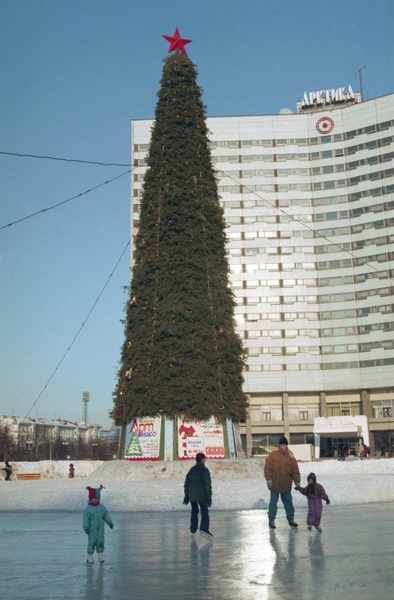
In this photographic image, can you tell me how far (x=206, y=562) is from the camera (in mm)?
8617

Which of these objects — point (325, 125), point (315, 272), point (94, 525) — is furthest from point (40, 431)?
point (94, 525)

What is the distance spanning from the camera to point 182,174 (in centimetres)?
2784

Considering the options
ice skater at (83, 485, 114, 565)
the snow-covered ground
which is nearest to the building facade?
the snow-covered ground

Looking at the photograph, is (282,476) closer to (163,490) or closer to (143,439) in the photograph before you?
(163,490)

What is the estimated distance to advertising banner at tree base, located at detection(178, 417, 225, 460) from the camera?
2486 centimetres

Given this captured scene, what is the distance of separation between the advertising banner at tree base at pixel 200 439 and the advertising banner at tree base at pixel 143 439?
946 millimetres

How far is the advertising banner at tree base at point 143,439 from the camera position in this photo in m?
25.1

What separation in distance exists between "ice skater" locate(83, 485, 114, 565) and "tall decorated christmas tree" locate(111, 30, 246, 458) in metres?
15.5

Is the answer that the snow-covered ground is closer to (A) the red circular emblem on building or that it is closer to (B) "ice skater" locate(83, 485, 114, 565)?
(B) "ice skater" locate(83, 485, 114, 565)

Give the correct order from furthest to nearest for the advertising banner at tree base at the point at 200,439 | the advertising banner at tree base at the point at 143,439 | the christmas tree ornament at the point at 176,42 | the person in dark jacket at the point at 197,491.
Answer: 1. the christmas tree ornament at the point at 176,42
2. the advertising banner at tree base at the point at 143,439
3. the advertising banner at tree base at the point at 200,439
4. the person in dark jacket at the point at 197,491

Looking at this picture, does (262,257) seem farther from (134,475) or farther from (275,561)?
(275,561)

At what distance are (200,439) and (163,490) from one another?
572 cm

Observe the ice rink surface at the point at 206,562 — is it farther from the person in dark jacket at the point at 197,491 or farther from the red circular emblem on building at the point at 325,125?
the red circular emblem on building at the point at 325,125

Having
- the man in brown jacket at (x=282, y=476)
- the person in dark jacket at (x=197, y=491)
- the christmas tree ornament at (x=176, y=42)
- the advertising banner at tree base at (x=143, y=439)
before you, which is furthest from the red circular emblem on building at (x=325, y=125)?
the person in dark jacket at (x=197, y=491)
